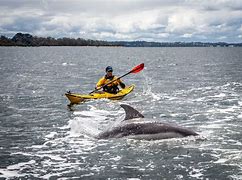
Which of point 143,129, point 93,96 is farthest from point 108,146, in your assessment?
point 93,96

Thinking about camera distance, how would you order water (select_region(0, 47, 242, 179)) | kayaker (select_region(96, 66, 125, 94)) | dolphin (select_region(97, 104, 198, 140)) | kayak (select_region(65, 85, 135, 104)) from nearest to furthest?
water (select_region(0, 47, 242, 179)) → dolphin (select_region(97, 104, 198, 140)) → kayak (select_region(65, 85, 135, 104)) → kayaker (select_region(96, 66, 125, 94))

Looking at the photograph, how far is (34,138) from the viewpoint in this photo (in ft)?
52.2

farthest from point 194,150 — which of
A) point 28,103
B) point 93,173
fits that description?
point 28,103

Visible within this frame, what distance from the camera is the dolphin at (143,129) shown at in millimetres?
14451

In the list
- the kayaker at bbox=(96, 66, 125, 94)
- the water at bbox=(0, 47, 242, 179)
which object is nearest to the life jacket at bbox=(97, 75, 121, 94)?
the kayaker at bbox=(96, 66, 125, 94)

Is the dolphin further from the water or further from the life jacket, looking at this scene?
the life jacket

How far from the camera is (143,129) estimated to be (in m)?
14.7

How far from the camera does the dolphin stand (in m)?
14.5

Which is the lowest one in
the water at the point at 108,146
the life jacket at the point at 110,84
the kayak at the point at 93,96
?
the water at the point at 108,146

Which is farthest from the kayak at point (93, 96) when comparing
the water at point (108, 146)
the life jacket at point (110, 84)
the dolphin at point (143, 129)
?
the dolphin at point (143, 129)

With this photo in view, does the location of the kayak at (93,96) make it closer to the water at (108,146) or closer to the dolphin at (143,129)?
the water at (108,146)

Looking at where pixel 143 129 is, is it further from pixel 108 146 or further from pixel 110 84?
pixel 110 84

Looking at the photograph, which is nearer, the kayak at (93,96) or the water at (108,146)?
the water at (108,146)

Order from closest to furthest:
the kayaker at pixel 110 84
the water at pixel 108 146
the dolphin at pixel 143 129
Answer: the water at pixel 108 146, the dolphin at pixel 143 129, the kayaker at pixel 110 84
